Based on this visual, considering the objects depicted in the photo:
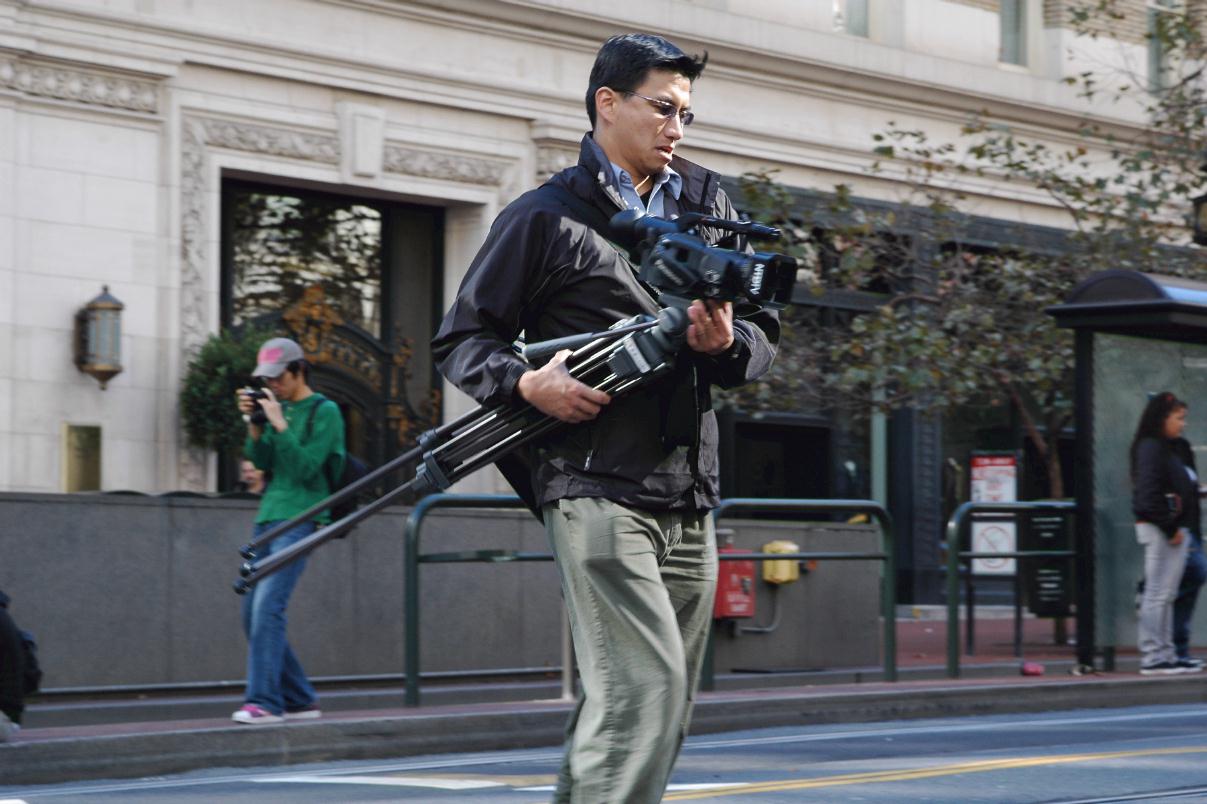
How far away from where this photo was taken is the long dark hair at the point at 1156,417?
42.0 ft

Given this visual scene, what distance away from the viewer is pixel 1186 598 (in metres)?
13.1

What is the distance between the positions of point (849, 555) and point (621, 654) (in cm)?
817

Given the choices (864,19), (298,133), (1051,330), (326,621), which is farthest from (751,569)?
(864,19)

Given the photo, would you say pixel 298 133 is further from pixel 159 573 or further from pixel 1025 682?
pixel 1025 682

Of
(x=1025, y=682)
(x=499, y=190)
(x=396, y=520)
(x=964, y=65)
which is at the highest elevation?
(x=964, y=65)

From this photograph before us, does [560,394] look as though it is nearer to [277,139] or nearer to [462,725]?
[462,725]

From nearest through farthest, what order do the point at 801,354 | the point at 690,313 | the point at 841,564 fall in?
the point at 690,313 < the point at 841,564 < the point at 801,354

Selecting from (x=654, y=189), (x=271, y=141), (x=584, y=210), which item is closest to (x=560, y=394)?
(x=584, y=210)

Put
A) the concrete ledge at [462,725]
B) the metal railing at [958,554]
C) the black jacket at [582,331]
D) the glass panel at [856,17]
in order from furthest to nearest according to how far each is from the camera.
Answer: the glass panel at [856,17] → the metal railing at [958,554] → the concrete ledge at [462,725] → the black jacket at [582,331]

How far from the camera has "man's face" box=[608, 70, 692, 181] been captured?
4.24 metres

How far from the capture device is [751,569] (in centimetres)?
1258

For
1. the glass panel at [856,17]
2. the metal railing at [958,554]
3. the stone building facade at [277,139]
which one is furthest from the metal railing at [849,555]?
the glass panel at [856,17]

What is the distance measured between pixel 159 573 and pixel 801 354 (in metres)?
6.71

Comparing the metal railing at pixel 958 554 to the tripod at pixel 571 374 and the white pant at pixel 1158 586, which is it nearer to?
the white pant at pixel 1158 586
